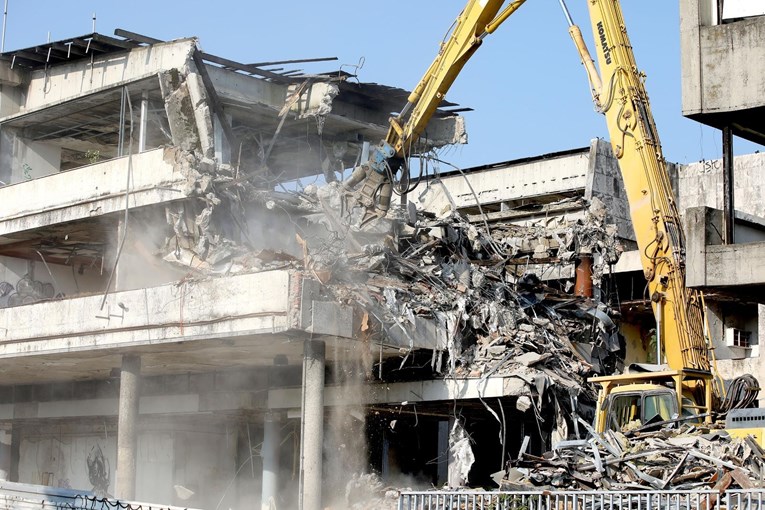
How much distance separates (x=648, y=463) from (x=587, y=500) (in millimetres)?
3136

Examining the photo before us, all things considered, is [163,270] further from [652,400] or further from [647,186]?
[652,400]

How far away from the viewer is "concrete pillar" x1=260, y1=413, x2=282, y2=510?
1058 inches

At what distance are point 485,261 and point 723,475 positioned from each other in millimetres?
14452

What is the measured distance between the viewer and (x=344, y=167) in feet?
114

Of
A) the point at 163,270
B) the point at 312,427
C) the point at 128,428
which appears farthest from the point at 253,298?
the point at 163,270

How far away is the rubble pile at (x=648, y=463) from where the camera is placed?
15078mm

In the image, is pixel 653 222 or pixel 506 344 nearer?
pixel 653 222

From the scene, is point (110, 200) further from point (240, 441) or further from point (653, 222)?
point (653, 222)

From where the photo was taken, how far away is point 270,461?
2739cm

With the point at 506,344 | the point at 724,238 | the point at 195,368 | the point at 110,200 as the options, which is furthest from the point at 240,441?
the point at 724,238

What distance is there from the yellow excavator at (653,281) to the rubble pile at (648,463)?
0.62m

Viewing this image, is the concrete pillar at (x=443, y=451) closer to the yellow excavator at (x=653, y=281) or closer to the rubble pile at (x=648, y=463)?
the yellow excavator at (x=653, y=281)

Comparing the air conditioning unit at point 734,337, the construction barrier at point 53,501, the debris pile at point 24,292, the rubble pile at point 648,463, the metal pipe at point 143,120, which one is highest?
the metal pipe at point 143,120

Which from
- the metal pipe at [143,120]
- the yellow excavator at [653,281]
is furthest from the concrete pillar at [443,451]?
the metal pipe at [143,120]
